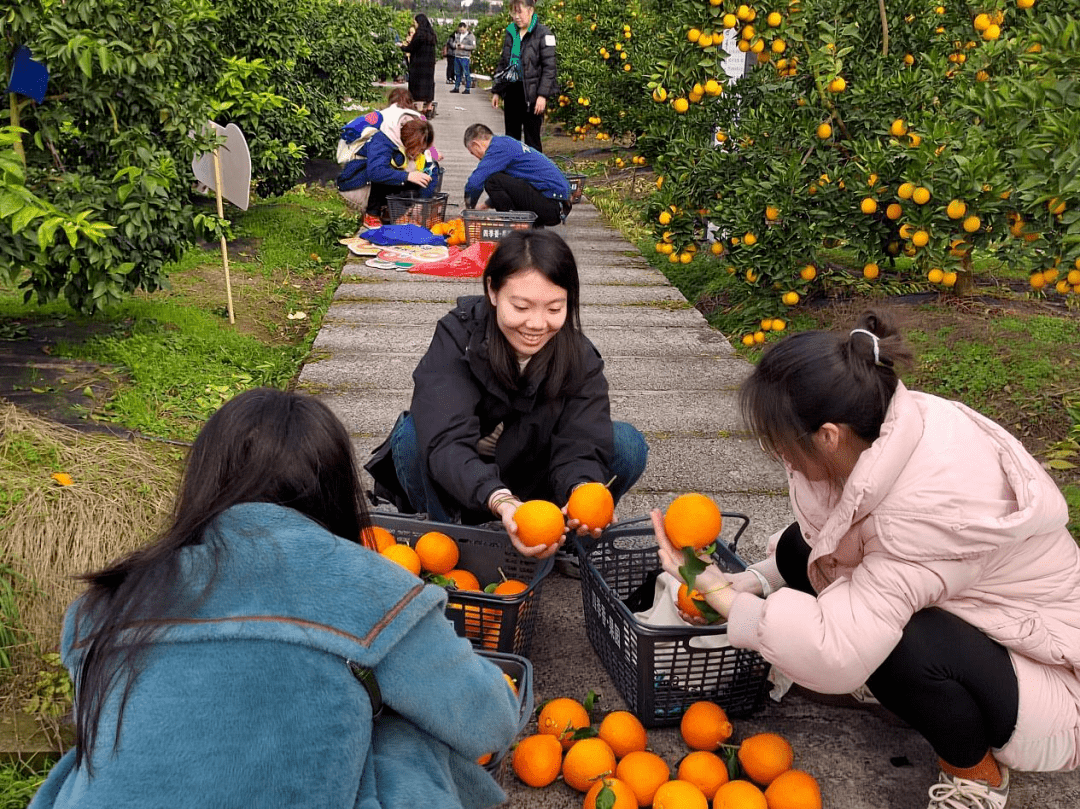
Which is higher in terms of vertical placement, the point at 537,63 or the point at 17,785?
the point at 537,63

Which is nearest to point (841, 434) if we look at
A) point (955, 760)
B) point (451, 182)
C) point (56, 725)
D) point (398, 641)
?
point (955, 760)

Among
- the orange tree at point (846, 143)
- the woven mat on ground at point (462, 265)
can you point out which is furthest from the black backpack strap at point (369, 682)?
the woven mat on ground at point (462, 265)

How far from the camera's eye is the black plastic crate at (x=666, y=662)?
2381 mm

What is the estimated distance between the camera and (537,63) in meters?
10.4

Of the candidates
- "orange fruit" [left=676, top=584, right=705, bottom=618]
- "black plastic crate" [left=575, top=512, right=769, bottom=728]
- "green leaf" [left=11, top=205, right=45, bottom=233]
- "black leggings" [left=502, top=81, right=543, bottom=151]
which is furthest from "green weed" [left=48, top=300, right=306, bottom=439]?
"black leggings" [left=502, top=81, right=543, bottom=151]

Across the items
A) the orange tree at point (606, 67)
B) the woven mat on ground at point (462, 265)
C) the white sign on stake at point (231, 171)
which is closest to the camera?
the white sign on stake at point (231, 171)

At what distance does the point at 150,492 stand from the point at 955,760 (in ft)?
7.97

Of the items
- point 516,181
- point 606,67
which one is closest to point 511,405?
Result: point 516,181

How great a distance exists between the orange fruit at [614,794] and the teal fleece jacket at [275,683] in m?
0.63

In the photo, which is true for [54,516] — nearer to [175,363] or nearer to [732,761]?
[732,761]

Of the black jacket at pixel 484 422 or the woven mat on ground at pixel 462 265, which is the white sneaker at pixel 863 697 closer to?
the black jacket at pixel 484 422

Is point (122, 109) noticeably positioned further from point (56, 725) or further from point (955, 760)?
point (955, 760)

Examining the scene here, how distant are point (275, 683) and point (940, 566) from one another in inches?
55.1

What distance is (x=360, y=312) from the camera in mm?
6332
